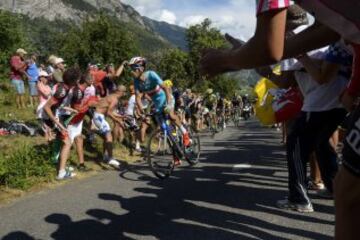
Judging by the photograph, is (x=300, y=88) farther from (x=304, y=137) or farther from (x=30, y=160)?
(x=30, y=160)

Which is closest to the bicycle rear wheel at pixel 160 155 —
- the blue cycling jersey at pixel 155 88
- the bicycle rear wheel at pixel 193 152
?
the bicycle rear wheel at pixel 193 152

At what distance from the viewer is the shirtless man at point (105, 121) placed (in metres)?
9.98

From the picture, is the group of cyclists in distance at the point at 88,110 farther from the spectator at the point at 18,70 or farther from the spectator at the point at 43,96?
the spectator at the point at 18,70

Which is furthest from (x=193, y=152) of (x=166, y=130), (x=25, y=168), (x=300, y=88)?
(x=300, y=88)

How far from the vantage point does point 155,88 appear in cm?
916

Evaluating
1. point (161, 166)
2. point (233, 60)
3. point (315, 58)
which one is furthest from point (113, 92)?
point (233, 60)

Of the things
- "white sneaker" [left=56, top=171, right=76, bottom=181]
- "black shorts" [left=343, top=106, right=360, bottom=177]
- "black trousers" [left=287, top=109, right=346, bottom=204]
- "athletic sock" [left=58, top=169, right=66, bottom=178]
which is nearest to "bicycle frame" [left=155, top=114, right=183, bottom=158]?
"white sneaker" [left=56, top=171, right=76, bottom=181]

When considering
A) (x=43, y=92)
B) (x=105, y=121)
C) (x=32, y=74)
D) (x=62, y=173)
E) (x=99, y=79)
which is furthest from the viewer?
(x=32, y=74)

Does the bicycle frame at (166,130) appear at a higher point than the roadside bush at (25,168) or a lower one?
higher

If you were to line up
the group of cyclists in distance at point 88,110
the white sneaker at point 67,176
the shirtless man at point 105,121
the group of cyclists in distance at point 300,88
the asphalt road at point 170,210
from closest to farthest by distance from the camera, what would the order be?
the group of cyclists in distance at point 300,88
the asphalt road at point 170,210
the white sneaker at point 67,176
the group of cyclists in distance at point 88,110
the shirtless man at point 105,121

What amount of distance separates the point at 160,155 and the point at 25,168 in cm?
224

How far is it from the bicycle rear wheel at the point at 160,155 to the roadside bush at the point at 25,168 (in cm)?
159

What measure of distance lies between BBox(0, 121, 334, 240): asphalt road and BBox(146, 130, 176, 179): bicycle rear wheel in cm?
17

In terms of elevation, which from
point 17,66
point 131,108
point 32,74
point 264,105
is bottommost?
point 131,108
